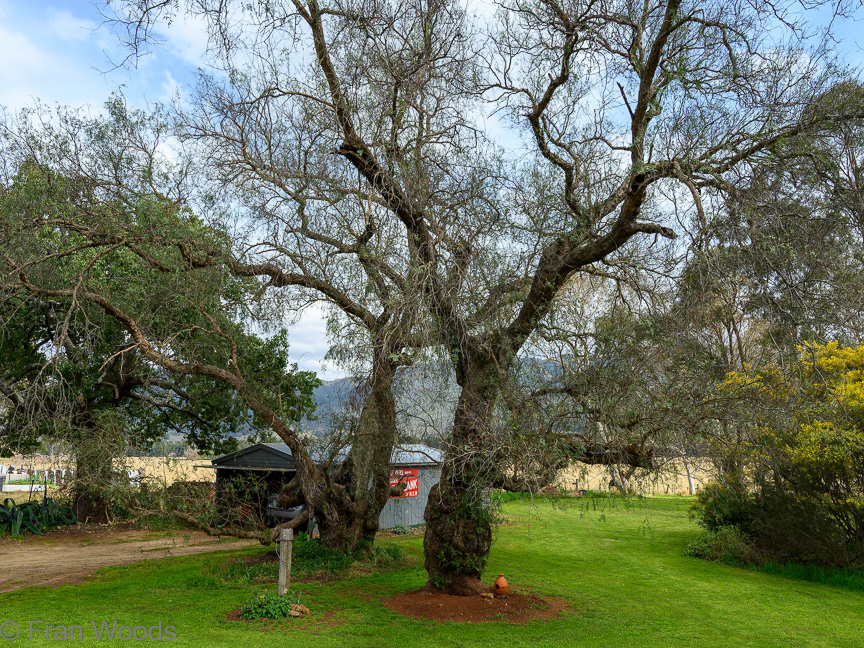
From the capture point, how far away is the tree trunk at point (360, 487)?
9.91 meters

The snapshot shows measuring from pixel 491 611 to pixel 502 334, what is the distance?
4.05 m

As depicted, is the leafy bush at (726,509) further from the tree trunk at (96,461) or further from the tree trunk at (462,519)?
the tree trunk at (96,461)

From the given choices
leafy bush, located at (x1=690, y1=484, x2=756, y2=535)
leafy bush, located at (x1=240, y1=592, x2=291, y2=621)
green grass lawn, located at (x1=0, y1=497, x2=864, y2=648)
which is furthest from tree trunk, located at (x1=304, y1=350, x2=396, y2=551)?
leafy bush, located at (x1=690, y1=484, x2=756, y2=535)

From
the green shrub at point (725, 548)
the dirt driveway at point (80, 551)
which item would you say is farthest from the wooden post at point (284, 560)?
the green shrub at point (725, 548)

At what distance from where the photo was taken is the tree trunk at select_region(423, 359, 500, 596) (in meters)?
8.39

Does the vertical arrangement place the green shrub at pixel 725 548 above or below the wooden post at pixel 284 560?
below

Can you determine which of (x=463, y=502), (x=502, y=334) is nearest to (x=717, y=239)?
(x=502, y=334)

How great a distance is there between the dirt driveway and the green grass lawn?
100 cm

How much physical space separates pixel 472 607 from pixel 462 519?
1228 mm

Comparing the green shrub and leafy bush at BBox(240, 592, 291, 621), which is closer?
leafy bush at BBox(240, 592, 291, 621)

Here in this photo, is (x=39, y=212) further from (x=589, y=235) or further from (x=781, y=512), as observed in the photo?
(x=781, y=512)

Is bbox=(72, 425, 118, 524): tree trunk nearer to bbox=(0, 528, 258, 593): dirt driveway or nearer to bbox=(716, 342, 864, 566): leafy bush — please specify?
bbox=(0, 528, 258, 593): dirt driveway

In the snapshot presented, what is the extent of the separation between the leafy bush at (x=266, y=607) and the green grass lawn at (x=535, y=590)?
249 millimetres

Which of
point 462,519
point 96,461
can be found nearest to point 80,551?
point 96,461
